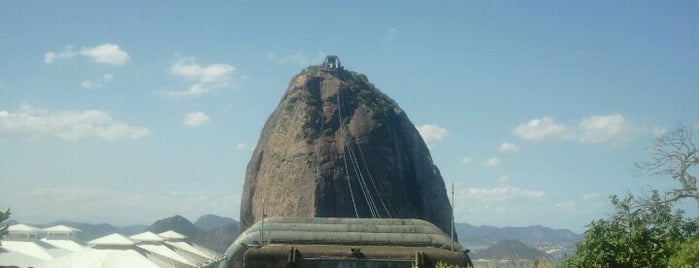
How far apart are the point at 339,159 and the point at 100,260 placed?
30835 millimetres

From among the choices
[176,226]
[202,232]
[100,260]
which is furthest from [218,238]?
[100,260]

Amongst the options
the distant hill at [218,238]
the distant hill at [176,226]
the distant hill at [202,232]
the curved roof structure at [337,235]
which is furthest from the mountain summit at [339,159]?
the distant hill at [176,226]

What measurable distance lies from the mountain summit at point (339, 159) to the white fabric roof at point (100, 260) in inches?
880

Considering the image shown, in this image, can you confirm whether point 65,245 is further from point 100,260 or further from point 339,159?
point 339,159

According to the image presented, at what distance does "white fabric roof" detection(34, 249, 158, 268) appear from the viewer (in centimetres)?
3900

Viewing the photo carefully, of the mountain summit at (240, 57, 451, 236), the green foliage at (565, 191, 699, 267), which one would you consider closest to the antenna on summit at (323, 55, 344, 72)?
the mountain summit at (240, 57, 451, 236)

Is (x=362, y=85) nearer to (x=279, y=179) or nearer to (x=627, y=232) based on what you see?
(x=279, y=179)

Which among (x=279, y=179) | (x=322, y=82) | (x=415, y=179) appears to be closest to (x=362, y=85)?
(x=322, y=82)

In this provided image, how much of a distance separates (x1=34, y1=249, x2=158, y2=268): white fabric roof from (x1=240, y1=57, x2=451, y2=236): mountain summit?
22349 millimetres

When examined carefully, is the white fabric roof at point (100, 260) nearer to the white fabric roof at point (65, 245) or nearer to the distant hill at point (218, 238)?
the white fabric roof at point (65, 245)

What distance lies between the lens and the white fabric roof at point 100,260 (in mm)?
39000

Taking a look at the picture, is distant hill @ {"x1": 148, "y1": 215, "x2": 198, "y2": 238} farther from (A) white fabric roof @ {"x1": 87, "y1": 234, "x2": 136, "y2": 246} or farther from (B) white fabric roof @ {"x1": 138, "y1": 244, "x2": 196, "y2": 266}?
(A) white fabric roof @ {"x1": 87, "y1": 234, "x2": 136, "y2": 246}

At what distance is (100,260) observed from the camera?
40.2 meters

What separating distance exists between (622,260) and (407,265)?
810cm
